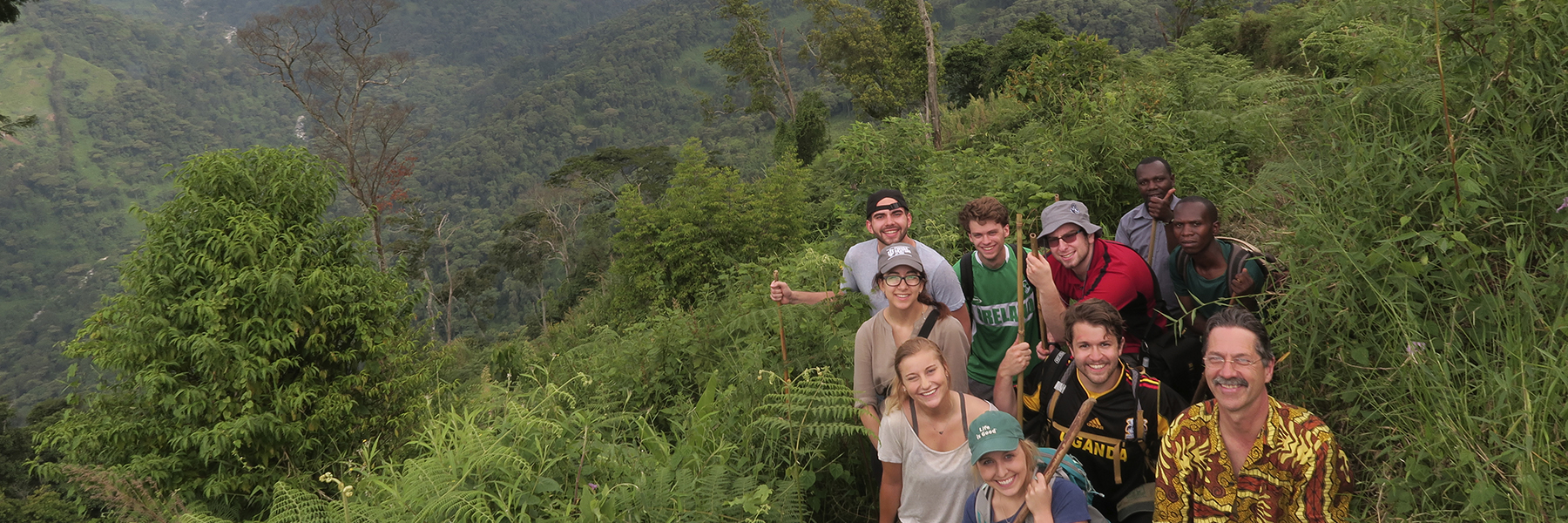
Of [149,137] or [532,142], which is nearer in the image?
[532,142]

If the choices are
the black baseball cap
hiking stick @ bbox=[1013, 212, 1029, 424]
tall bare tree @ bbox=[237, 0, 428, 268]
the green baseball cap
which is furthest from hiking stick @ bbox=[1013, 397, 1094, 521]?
tall bare tree @ bbox=[237, 0, 428, 268]

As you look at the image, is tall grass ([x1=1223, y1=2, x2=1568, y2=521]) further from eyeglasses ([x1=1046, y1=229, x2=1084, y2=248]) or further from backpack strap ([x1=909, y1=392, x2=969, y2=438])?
backpack strap ([x1=909, y1=392, x2=969, y2=438])

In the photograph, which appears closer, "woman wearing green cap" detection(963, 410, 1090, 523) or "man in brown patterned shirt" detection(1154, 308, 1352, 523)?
"man in brown patterned shirt" detection(1154, 308, 1352, 523)

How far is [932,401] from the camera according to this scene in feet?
8.84

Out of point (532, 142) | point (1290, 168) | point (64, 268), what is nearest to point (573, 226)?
point (1290, 168)

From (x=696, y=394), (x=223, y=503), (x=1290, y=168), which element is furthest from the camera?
(x=223, y=503)

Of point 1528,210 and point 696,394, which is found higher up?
point 1528,210

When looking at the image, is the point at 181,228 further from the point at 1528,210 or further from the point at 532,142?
the point at 532,142

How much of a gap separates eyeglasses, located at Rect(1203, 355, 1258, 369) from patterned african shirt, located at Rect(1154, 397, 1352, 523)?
0.16 m

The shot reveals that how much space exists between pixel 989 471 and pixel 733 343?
3212mm

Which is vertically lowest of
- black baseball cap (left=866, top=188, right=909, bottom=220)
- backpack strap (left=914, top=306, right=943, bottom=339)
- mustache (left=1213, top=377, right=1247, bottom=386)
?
backpack strap (left=914, top=306, right=943, bottom=339)

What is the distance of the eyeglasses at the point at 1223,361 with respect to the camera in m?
2.20

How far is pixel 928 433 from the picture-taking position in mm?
2785

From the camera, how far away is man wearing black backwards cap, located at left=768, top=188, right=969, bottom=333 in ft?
11.5
